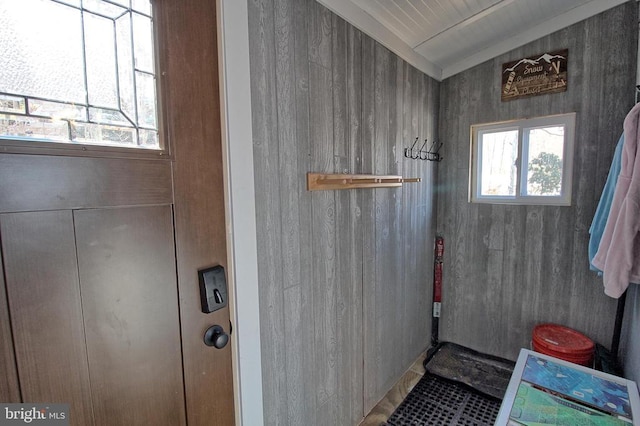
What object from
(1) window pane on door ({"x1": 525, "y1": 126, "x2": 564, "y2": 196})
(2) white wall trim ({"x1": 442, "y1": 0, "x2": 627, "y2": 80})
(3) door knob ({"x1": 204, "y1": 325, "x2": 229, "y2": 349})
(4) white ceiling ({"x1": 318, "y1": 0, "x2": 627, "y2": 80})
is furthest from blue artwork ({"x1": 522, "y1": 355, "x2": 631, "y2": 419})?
(2) white wall trim ({"x1": 442, "y1": 0, "x2": 627, "y2": 80})

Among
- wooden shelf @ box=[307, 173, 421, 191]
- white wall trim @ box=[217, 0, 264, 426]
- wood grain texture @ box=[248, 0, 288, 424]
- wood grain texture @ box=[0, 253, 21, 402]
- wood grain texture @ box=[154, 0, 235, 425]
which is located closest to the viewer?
wood grain texture @ box=[0, 253, 21, 402]

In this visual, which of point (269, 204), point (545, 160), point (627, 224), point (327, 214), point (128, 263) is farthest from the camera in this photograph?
point (545, 160)

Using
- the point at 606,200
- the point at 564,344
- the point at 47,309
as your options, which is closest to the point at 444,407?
the point at 564,344

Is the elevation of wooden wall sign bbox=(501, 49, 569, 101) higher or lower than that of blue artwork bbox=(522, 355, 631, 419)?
higher

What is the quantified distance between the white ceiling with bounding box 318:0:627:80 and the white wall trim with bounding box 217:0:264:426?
63 centimetres

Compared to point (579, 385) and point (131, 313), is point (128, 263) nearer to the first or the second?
point (131, 313)

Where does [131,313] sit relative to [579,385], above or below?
above

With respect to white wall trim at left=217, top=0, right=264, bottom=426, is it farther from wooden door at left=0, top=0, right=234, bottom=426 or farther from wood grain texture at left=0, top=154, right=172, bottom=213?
wood grain texture at left=0, top=154, right=172, bottom=213

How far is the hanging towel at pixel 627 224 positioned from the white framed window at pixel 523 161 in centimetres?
74

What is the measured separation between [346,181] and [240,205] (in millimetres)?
628

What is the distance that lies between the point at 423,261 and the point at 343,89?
5.27 feet

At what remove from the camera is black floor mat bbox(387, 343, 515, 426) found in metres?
1.84

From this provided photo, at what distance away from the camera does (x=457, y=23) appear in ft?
6.03

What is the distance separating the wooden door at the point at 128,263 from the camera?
1.92 ft
